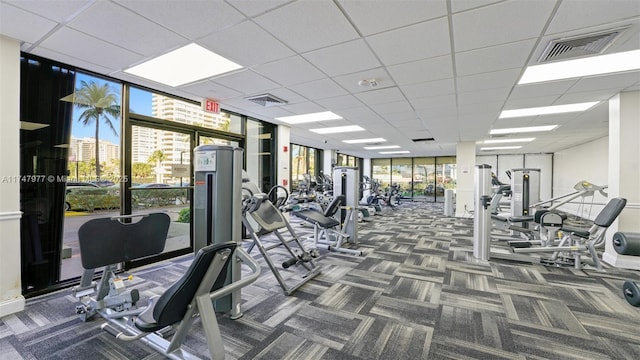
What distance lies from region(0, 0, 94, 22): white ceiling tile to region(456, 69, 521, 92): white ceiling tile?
4.01m

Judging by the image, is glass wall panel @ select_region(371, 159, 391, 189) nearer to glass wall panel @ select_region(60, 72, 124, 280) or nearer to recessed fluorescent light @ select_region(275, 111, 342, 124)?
recessed fluorescent light @ select_region(275, 111, 342, 124)

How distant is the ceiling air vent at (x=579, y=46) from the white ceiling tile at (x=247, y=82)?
127 inches

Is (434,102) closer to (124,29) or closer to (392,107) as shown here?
(392,107)

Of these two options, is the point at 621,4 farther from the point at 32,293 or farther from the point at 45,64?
the point at 32,293

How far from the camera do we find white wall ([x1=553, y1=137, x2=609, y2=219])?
7.88 m

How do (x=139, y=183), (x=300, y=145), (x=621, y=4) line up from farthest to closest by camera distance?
(x=300, y=145) → (x=139, y=183) → (x=621, y=4)

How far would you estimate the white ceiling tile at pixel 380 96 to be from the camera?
4.00 meters

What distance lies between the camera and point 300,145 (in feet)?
34.8

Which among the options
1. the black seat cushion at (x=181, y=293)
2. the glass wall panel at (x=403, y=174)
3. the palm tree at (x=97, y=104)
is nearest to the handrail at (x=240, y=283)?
the black seat cushion at (x=181, y=293)

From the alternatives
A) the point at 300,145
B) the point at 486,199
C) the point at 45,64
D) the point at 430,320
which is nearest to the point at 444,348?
the point at 430,320

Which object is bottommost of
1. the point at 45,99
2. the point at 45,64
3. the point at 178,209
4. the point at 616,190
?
the point at 178,209

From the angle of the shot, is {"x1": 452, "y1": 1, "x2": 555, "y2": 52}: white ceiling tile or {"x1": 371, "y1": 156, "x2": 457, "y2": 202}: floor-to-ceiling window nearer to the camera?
{"x1": 452, "y1": 1, "x2": 555, "y2": 52}: white ceiling tile

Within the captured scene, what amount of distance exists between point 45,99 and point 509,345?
209 inches

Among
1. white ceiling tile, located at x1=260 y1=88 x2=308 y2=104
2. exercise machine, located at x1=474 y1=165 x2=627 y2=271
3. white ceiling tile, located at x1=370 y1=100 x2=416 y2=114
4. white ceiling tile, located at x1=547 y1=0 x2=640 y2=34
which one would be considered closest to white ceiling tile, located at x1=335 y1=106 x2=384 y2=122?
white ceiling tile, located at x1=370 y1=100 x2=416 y2=114
